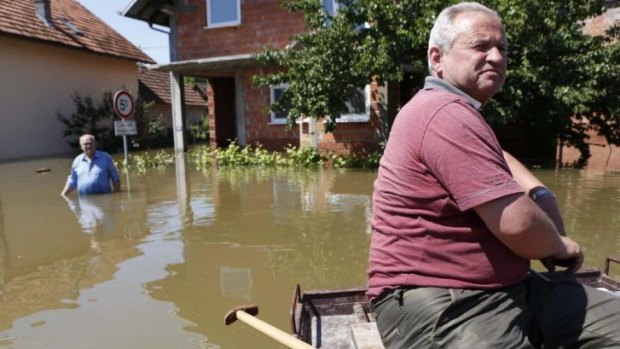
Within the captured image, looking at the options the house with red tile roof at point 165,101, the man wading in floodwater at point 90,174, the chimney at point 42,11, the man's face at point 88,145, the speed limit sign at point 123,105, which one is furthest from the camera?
the house with red tile roof at point 165,101

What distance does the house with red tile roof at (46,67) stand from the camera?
62.0 ft

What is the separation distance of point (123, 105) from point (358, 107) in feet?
20.4

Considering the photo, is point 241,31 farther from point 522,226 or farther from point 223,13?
point 522,226

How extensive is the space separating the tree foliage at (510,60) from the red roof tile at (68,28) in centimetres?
1127

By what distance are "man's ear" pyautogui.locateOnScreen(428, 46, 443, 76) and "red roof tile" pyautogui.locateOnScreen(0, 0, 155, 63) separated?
1928 centimetres

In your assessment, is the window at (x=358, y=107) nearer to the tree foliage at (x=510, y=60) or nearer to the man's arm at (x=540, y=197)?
the tree foliage at (x=510, y=60)

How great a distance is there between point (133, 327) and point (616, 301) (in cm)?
335

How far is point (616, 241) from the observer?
6.26 metres

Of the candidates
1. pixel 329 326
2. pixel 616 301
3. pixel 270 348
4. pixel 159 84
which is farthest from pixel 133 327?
pixel 159 84

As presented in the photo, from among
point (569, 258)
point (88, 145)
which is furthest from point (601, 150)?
point (569, 258)

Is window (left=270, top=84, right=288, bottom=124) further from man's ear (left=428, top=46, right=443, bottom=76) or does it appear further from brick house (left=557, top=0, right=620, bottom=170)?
man's ear (left=428, top=46, right=443, bottom=76)

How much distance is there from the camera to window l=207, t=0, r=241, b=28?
677 inches

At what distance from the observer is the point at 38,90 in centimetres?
2036

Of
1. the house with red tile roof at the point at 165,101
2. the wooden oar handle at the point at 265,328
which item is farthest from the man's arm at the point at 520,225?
the house with red tile roof at the point at 165,101
